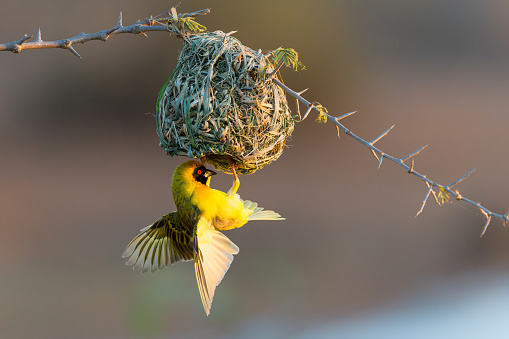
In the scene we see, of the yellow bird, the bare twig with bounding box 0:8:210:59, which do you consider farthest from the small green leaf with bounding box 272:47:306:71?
the yellow bird

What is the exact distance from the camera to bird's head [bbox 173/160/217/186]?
1.97 metres

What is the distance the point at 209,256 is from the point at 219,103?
57cm

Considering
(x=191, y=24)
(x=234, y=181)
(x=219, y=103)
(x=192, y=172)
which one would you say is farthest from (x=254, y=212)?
(x=191, y=24)

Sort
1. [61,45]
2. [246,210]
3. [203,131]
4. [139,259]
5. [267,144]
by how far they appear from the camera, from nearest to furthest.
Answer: [61,45] < [203,131] < [267,144] < [246,210] < [139,259]

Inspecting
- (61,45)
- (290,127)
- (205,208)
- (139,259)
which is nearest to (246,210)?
(205,208)

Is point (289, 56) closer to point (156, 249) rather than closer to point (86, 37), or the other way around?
point (86, 37)

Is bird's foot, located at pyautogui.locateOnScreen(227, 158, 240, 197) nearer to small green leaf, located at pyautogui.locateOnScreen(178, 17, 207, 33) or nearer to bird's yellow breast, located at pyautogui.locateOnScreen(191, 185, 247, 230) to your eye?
bird's yellow breast, located at pyautogui.locateOnScreen(191, 185, 247, 230)

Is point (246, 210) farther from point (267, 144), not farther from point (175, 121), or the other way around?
point (175, 121)

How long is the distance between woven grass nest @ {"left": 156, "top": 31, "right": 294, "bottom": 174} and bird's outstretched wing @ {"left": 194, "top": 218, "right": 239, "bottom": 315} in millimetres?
307

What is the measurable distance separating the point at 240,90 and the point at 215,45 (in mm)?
186

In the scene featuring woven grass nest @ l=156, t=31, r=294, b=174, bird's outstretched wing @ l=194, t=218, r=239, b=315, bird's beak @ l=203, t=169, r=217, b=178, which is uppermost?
woven grass nest @ l=156, t=31, r=294, b=174

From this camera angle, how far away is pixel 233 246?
1912 millimetres

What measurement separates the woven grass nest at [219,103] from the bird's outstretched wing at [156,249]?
0.55m

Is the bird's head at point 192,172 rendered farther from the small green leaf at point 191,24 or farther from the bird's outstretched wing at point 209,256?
the small green leaf at point 191,24
